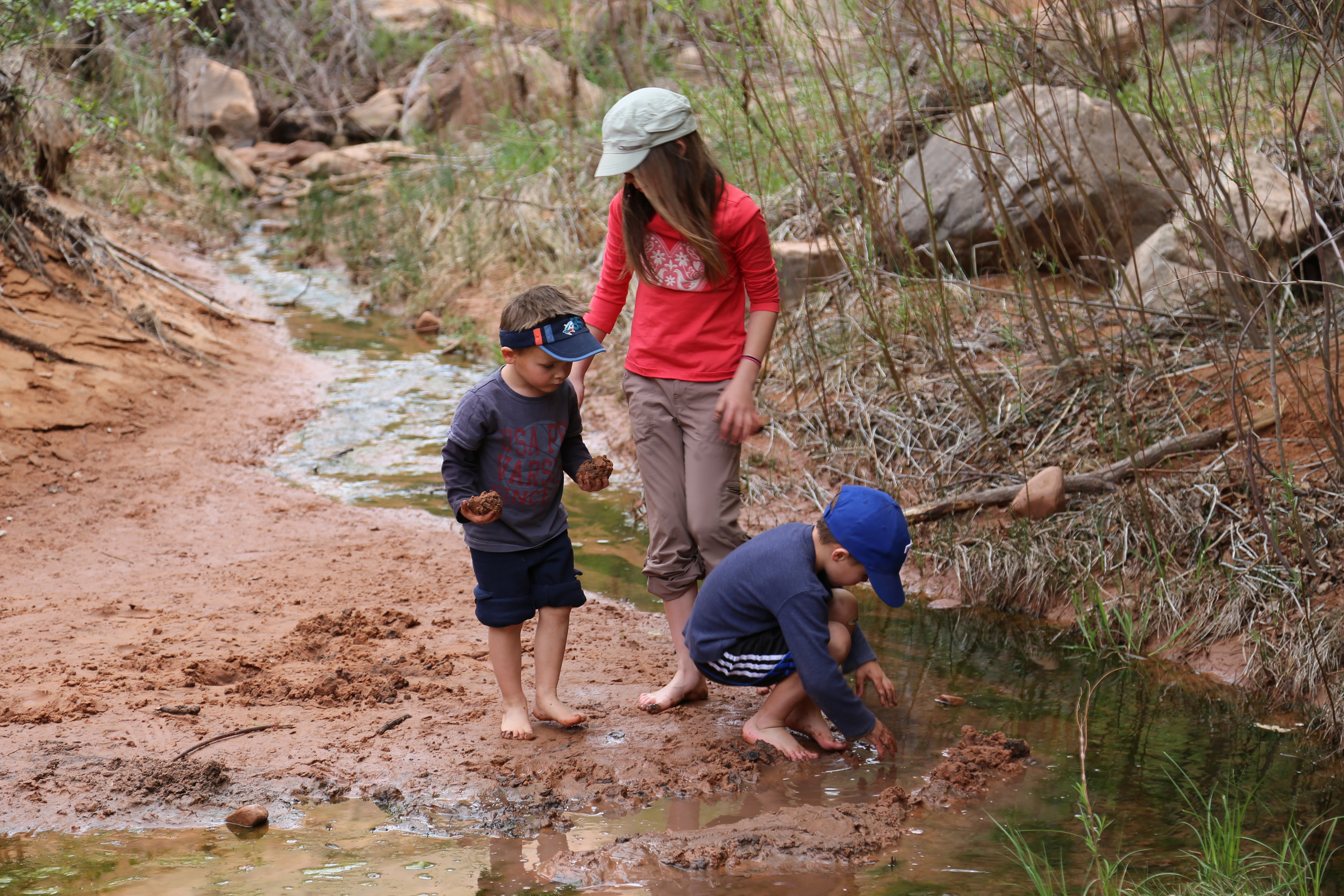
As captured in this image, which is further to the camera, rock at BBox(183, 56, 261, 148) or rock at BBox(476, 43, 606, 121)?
rock at BBox(183, 56, 261, 148)

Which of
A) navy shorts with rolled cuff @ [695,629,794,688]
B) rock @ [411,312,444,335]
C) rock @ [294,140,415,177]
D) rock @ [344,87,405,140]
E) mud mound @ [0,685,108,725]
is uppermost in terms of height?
rock @ [344,87,405,140]

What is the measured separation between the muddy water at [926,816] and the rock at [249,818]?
0.04m

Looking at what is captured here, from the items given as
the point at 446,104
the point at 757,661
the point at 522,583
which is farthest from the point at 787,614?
the point at 446,104

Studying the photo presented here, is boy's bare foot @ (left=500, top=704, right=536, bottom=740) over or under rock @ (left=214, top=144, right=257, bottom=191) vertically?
under

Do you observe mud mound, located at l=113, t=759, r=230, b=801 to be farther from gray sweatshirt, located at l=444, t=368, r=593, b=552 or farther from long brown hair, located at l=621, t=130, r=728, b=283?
long brown hair, located at l=621, t=130, r=728, b=283

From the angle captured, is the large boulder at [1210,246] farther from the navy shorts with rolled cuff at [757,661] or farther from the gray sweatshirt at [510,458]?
the gray sweatshirt at [510,458]

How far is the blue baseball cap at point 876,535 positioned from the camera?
2.91 m

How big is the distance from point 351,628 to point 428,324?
531 centimetres

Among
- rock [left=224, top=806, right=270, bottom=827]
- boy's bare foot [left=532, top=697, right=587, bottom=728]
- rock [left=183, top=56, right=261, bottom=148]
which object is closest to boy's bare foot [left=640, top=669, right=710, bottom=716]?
boy's bare foot [left=532, top=697, right=587, bottom=728]

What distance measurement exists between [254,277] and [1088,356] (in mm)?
8095

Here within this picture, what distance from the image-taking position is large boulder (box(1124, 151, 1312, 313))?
Result: 13.7ft

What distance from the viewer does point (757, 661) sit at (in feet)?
10.5

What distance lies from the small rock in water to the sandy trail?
0.09ft

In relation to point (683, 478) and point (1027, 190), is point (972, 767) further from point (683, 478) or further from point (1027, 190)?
point (1027, 190)
